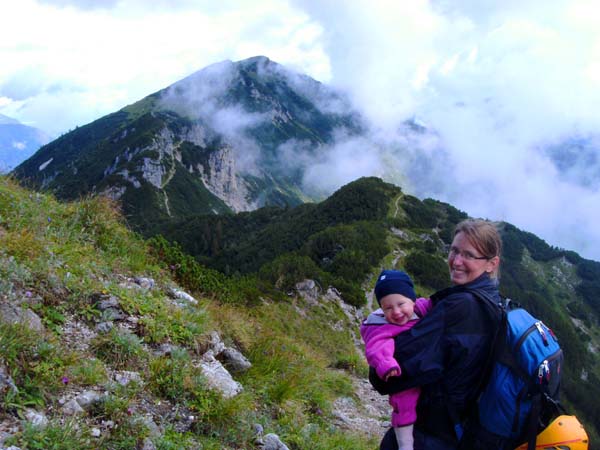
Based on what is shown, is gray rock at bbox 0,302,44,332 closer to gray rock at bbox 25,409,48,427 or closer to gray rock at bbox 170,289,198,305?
gray rock at bbox 25,409,48,427

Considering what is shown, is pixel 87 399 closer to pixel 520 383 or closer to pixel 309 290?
pixel 520 383

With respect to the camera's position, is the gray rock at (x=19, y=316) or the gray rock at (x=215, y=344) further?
the gray rock at (x=215, y=344)

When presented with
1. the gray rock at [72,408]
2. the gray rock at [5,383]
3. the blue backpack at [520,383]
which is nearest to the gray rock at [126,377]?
the gray rock at [72,408]

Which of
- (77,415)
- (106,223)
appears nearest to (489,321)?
(77,415)

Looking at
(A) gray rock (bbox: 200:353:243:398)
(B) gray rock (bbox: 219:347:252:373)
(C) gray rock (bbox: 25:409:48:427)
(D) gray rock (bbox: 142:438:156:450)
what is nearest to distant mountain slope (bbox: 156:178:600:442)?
(B) gray rock (bbox: 219:347:252:373)

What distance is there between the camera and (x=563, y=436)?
2.52 metres

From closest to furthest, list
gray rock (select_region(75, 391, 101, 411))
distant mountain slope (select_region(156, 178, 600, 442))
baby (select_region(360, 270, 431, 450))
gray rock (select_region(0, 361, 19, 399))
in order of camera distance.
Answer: baby (select_region(360, 270, 431, 450))
gray rock (select_region(0, 361, 19, 399))
gray rock (select_region(75, 391, 101, 411))
distant mountain slope (select_region(156, 178, 600, 442))

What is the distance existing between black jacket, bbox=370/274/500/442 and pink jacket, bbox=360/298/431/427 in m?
0.07

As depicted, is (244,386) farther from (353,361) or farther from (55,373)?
(353,361)

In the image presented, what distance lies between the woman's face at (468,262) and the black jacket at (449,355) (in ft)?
0.38

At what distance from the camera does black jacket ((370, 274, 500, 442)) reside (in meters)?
2.72

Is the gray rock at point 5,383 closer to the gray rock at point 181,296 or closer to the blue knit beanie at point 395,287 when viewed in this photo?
the blue knit beanie at point 395,287

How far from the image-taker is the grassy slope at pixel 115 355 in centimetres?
341

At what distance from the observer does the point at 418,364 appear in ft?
8.89
